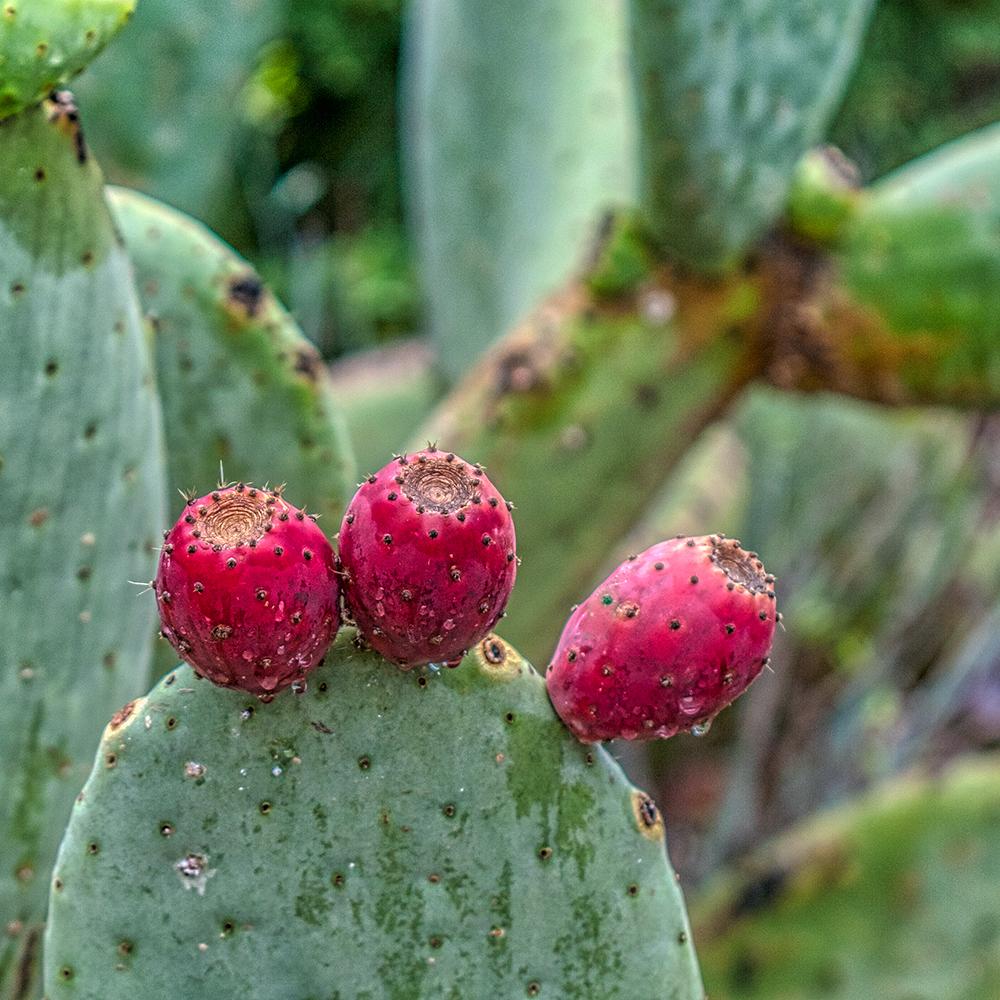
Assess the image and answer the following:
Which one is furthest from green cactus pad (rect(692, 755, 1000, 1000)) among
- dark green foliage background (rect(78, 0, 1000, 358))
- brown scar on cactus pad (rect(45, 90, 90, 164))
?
dark green foliage background (rect(78, 0, 1000, 358))

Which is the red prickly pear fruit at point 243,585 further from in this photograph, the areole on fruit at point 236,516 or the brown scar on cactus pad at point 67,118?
the brown scar on cactus pad at point 67,118

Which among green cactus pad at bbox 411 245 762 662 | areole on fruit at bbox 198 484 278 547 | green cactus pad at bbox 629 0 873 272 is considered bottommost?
green cactus pad at bbox 411 245 762 662

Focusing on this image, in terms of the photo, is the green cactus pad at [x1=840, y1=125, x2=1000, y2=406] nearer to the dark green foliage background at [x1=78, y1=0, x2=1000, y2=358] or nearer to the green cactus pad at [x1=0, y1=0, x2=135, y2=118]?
the green cactus pad at [x1=0, y1=0, x2=135, y2=118]

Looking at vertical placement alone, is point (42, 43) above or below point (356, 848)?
above

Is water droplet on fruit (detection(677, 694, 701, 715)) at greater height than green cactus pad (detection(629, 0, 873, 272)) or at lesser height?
greater

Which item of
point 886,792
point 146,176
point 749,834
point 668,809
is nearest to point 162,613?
point 886,792

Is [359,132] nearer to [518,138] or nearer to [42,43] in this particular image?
[518,138]

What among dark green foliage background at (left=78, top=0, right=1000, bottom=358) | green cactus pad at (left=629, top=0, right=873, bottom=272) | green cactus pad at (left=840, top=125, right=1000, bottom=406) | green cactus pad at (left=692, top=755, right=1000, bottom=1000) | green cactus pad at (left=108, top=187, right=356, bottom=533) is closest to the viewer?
green cactus pad at (left=108, top=187, right=356, bottom=533)

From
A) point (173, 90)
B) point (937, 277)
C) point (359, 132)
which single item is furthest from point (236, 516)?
point (359, 132)
